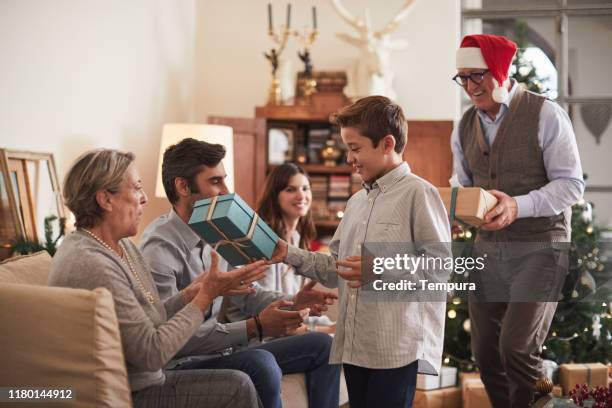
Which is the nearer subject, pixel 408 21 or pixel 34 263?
pixel 34 263

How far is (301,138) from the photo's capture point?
595cm

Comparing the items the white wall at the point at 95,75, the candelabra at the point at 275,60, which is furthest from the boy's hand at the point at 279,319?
the candelabra at the point at 275,60

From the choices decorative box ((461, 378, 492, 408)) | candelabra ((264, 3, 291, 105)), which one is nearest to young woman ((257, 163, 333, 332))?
decorative box ((461, 378, 492, 408))

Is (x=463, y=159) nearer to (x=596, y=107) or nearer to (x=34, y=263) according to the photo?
(x=34, y=263)

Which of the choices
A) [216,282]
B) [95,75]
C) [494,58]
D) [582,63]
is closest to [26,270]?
[216,282]

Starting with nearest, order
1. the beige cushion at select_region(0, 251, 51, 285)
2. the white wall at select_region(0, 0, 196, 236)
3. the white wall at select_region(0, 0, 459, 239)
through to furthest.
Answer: the beige cushion at select_region(0, 251, 51, 285)
the white wall at select_region(0, 0, 196, 236)
the white wall at select_region(0, 0, 459, 239)

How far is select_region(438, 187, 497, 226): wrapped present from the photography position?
244cm

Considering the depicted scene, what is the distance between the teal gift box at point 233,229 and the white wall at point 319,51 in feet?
12.8

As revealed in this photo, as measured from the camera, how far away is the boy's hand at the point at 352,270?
206 cm

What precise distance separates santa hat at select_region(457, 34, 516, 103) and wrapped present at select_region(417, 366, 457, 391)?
1742 mm

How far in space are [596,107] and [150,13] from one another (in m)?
3.30

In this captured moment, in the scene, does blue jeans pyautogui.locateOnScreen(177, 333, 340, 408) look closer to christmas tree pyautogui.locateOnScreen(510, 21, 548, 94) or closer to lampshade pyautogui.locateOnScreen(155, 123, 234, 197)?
lampshade pyautogui.locateOnScreen(155, 123, 234, 197)

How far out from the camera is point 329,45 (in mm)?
6043

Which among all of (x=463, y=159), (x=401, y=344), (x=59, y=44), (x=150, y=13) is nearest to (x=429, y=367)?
(x=401, y=344)
